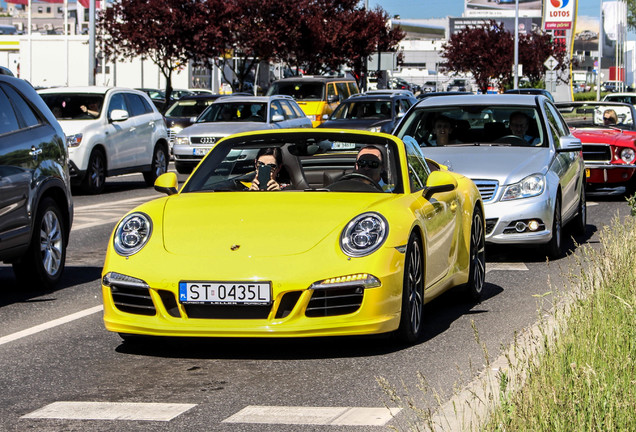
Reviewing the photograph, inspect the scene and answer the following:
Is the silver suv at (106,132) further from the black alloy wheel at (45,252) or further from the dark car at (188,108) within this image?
the black alloy wheel at (45,252)

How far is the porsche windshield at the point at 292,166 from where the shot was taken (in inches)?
324

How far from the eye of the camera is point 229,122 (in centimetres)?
2705

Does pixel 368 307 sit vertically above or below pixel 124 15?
below

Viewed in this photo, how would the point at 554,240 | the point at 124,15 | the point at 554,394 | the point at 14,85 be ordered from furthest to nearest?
the point at 124,15
the point at 554,240
the point at 14,85
the point at 554,394

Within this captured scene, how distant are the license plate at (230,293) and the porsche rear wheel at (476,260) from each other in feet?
9.12

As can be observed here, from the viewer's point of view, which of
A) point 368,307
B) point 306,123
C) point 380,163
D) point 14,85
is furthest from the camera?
point 306,123

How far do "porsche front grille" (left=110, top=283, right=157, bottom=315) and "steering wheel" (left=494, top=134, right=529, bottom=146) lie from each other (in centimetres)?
680

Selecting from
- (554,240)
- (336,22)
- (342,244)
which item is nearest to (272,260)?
(342,244)

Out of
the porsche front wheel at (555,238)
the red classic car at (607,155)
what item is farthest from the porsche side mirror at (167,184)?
the red classic car at (607,155)

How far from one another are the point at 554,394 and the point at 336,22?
53.3 metres

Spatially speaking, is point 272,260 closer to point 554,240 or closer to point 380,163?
point 380,163

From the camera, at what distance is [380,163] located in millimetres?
8352

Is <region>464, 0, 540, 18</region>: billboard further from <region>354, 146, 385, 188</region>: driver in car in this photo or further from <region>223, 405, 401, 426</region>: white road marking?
<region>223, 405, 401, 426</region>: white road marking

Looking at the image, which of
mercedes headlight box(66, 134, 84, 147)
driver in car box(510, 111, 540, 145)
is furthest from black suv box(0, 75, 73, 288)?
mercedes headlight box(66, 134, 84, 147)
